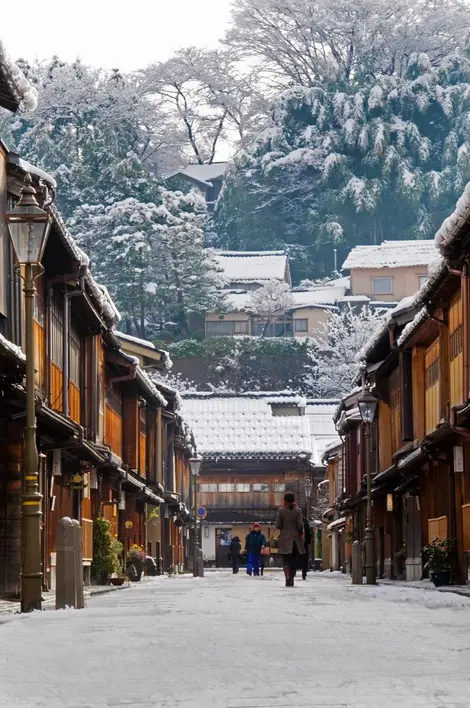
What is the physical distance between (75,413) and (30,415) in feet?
53.1

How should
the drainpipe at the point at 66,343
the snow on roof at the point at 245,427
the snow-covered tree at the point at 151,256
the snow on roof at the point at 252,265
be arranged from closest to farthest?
the drainpipe at the point at 66,343
the snow on roof at the point at 245,427
the snow-covered tree at the point at 151,256
the snow on roof at the point at 252,265

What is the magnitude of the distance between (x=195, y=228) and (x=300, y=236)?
87.1ft

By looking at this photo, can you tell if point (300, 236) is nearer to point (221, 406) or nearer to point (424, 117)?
point (424, 117)

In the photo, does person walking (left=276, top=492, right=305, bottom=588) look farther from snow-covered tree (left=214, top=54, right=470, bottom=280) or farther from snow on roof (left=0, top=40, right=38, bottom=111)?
snow-covered tree (left=214, top=54, right=470, bottom=280)

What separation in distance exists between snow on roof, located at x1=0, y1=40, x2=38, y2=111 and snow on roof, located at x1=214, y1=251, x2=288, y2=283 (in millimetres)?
88798

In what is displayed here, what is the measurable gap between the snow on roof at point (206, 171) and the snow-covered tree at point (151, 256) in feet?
84.5

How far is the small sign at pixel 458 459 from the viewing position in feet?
93.5

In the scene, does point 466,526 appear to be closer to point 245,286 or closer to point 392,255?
point 392,255

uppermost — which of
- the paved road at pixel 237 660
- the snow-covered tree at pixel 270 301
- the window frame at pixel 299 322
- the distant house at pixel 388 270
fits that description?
the distant house at pixel 388 270

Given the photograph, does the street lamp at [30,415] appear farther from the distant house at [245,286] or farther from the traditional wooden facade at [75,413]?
the distant house at [245,286]

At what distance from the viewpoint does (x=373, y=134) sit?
120 m

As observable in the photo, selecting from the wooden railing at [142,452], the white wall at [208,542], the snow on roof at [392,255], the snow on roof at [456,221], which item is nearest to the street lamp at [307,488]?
the white wall at [208,542]

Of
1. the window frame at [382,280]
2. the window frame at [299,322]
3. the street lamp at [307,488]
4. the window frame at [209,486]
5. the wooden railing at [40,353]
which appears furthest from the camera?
the window frame at [299,322]

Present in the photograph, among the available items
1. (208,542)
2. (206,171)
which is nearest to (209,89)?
(206,171)
